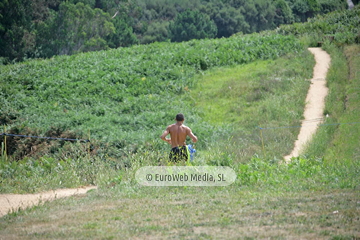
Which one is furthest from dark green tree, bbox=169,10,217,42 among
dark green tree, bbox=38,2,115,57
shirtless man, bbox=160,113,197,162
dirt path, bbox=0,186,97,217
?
dirt path, bbox=0,186,97,217

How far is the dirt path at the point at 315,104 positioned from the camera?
55.5ft

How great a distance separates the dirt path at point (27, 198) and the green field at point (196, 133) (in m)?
0.36

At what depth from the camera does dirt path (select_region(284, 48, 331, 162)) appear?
55.5 feet

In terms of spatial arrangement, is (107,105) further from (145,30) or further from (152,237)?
(145,30)

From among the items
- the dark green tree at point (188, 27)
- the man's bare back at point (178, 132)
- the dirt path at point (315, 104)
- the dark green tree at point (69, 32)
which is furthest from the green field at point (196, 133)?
the dark green tree at point (188, 27)

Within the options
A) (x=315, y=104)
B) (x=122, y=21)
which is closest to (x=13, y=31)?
(x=122, y=21)

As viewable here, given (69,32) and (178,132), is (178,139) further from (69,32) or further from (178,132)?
(69,32)

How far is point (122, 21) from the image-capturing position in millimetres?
62844

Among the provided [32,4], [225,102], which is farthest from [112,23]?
[225,102]

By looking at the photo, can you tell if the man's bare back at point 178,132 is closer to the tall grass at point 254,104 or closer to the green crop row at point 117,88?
the tall grass at point 254,104

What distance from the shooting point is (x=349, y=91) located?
69.2 feet

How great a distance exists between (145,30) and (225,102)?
1879 inches

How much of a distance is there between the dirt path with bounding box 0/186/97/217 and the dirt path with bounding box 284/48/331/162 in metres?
6.82

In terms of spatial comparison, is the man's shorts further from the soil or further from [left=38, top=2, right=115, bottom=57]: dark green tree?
[left=38, top=2, right=115, bottom=57]: dark green tree
